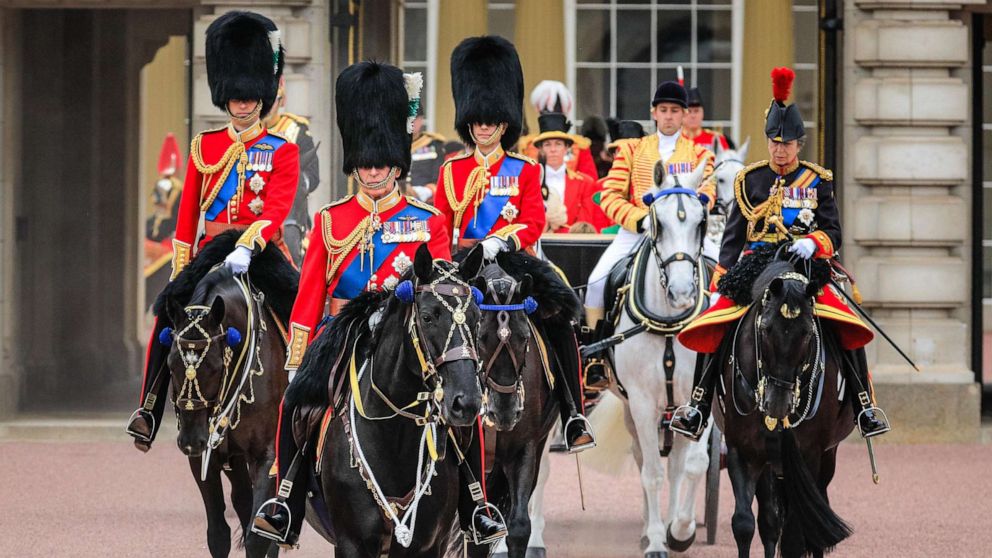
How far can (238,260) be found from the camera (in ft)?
24.1

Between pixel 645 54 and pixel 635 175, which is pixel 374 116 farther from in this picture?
pixel 645 54

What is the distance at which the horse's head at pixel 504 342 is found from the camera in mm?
6879

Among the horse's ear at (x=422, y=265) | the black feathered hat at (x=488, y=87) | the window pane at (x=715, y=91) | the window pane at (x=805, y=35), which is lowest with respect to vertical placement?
the horse's ear at (x=422, y=265)

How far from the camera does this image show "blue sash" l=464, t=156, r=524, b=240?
7906 mm

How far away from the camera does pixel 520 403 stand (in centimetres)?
705

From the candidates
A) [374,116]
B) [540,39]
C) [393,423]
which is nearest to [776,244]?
[374,116]

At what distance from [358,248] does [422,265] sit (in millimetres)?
944

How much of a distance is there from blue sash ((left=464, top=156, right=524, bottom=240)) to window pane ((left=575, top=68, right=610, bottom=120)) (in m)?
8.78

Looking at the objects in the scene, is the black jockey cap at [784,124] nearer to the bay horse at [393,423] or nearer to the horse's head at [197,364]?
the horse's head at [197,364]

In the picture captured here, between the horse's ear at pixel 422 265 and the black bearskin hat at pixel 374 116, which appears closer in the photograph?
the horse's ear at pixel 422 265

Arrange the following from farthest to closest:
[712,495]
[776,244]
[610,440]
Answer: [610,440], [712,495], [776,244]

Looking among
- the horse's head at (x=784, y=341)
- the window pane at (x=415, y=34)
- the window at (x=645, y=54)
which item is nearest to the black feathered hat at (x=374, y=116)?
the horse's head at (x=784, y=341)

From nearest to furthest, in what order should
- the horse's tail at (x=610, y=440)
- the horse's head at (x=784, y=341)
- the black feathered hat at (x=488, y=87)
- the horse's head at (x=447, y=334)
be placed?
1. the horse's head at (x=447, y=334)
2. the horse's head at (x=784, y=341)
3. the black feathered hat at (x=488, y=87)
4. the horse's tail at (x=610, y=440)

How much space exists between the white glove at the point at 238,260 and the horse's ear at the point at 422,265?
7.01ft
